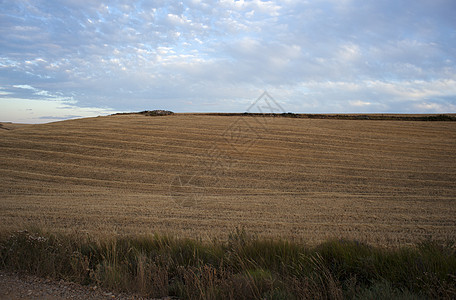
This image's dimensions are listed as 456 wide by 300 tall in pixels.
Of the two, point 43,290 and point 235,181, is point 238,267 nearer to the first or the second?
point 43,290

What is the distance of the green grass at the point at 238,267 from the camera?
12.6 ft

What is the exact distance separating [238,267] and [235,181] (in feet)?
33.2

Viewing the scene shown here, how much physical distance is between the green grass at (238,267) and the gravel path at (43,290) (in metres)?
0.13

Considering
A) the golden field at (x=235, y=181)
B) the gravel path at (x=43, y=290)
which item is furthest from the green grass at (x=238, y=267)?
the golden field at (x=235, y=181)

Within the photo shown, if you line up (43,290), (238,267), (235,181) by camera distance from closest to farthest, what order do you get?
1. (43,290)
2. (238,267)
3. (235,181)

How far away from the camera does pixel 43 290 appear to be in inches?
158

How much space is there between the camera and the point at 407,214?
31.1 feet

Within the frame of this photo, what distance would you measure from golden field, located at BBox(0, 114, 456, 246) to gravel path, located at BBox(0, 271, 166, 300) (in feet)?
7.44

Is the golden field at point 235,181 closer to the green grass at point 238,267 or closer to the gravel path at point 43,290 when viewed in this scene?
the green grass at point 238,267

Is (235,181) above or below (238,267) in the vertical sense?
below

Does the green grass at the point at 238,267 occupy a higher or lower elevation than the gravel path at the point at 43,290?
higher

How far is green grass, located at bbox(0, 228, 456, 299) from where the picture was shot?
151 inches

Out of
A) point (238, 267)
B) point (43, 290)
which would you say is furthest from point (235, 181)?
point (43, 290)

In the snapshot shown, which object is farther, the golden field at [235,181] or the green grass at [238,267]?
the golden field at [235,181]
